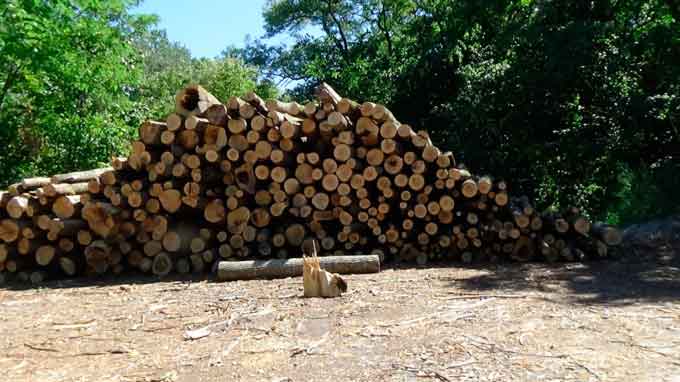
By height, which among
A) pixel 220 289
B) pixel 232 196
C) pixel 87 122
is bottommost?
pixel 220 289

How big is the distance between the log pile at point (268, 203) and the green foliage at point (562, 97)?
2615 mm

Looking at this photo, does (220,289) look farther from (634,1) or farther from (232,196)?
(634,1)

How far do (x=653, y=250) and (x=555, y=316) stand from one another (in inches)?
155

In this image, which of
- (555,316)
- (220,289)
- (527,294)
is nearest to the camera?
(555,316)

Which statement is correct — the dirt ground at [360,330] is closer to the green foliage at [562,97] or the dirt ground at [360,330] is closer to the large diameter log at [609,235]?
the large diameter log at [609,235]

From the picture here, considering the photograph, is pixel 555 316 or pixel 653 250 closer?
pixel 555 316

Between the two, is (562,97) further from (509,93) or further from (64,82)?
(64,82)

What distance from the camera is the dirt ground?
123 inches

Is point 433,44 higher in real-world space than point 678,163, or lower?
higher

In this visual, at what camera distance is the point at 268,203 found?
21.7ft

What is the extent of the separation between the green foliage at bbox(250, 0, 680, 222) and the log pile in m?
2.62

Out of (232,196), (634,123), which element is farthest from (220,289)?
(634,123)

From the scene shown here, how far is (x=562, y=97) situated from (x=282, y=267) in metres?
5.54

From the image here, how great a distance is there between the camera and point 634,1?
8906 millimetres
